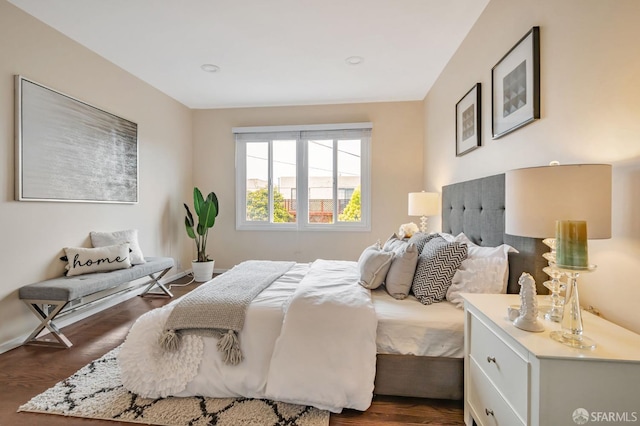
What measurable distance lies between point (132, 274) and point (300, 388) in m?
2.13

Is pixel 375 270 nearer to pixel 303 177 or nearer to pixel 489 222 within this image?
pixel 489 222

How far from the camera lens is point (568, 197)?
3.36 ft

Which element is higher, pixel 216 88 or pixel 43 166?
pixel 216 88

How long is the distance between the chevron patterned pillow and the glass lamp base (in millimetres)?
785

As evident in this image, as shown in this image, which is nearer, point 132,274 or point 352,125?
point 132,274

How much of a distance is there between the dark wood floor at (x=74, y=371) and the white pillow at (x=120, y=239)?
2.00 feet

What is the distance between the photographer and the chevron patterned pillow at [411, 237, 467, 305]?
177cm

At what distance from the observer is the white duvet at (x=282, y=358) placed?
4.96 ft

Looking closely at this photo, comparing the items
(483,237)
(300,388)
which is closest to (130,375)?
(300,388)

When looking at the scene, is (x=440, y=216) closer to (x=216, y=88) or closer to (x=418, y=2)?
(x=418, y=2)

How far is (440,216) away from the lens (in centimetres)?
333

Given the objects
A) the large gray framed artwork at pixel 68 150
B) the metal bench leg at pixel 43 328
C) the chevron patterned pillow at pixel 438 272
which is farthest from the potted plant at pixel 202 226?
the chevron patterned pillow at pixel 438 272

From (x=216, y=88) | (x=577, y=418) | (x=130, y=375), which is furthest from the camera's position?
(x=216, y=88)

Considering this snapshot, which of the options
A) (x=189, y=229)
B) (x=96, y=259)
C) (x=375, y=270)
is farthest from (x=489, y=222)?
(x=189, y=229)
